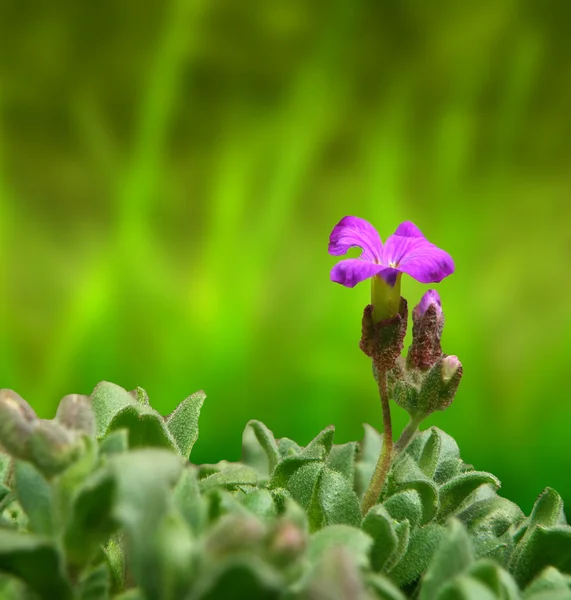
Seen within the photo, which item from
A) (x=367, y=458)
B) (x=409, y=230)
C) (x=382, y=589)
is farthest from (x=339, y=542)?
(x=367, y=458)

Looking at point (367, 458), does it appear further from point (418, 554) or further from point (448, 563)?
point (448, 563)

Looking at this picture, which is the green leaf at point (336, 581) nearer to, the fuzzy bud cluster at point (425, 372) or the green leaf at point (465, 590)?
the green leaf at point (465, 590)

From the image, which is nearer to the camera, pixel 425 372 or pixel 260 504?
pixel 260 504

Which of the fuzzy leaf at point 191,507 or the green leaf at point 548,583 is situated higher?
the fuzzy leaf at point 191,507

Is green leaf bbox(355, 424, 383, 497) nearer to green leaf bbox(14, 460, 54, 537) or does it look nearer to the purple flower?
the purple flower

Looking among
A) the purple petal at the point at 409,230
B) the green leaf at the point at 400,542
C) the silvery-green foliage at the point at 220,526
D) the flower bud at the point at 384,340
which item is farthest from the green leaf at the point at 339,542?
the purple petal at the point at 409,230

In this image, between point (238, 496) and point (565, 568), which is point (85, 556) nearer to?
point (238, 496)
